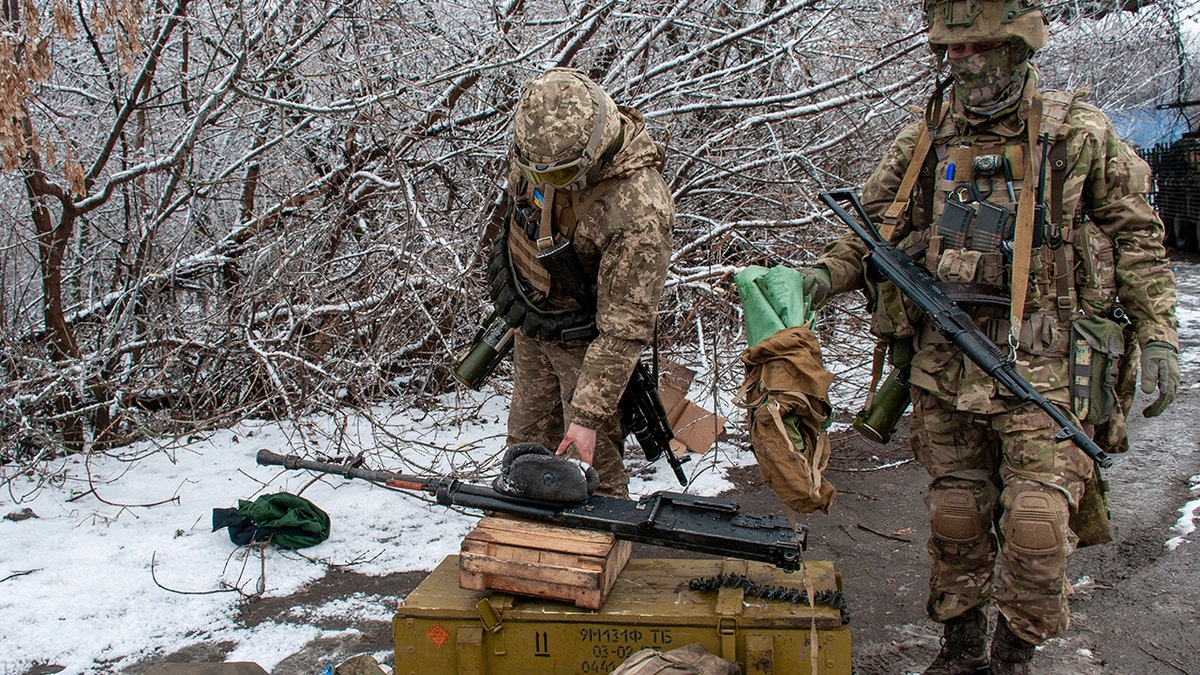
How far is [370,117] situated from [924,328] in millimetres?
3192

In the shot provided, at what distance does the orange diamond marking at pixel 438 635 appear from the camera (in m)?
2.67

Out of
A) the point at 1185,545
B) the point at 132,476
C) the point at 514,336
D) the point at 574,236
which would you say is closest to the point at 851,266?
the point at 574,236

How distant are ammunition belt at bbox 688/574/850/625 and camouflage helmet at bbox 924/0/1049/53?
1650 mm

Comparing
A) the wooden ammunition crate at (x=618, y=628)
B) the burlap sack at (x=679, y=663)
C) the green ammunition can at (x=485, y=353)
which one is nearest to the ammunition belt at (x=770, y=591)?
the wooden ammunition crate at (x=618, y=628)

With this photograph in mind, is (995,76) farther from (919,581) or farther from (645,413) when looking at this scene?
(919,581)

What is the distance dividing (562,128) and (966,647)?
2.06 metres

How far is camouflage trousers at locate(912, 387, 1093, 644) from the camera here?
2574 mm

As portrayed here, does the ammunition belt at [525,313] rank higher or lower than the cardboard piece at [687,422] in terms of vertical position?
higher

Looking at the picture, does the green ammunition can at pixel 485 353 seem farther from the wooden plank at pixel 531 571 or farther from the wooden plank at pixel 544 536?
the wooden plank at pixel 531 571

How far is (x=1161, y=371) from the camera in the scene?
2561 mm

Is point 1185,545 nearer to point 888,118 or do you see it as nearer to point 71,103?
point 888,118

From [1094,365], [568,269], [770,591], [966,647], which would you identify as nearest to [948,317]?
[1094,365]

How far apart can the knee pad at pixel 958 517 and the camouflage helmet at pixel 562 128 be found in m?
1.52

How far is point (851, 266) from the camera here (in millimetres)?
2971
